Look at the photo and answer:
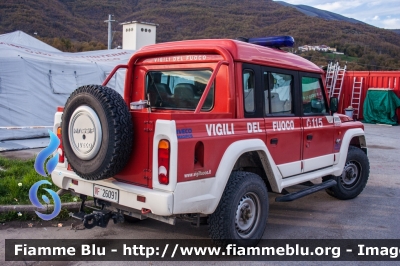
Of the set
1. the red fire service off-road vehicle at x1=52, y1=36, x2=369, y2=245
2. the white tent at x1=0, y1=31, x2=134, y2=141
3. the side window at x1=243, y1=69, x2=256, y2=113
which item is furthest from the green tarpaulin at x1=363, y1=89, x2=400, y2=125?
the side window at x1=243, y1=69, x2=256, y2=113

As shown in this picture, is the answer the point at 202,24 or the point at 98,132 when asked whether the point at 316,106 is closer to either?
the point at 98,132

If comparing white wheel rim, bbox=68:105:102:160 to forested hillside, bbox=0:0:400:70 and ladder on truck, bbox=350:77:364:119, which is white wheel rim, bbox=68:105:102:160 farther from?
forested hillside, bbox=0:0:400:70

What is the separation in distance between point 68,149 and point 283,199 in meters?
2.56

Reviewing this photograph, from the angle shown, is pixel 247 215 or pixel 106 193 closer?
pixel 106 193

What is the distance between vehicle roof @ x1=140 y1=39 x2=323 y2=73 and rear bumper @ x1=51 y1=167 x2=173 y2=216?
1.74 metres

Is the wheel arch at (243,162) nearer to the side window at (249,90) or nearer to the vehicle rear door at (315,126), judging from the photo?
the side window at (249,90)

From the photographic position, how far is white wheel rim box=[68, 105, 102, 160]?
12.0ft

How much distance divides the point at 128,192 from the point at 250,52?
2088 millimetres

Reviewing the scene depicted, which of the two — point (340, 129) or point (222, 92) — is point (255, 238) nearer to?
point (222, 92)

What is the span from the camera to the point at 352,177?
6652 mm

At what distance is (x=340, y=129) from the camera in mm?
6109

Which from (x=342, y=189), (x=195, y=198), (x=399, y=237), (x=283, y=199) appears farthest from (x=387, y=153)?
(x=195, y=198)

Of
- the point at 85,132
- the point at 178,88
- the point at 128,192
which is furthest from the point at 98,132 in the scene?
the point at 178,88

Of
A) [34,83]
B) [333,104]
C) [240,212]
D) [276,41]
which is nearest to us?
[240,212]
